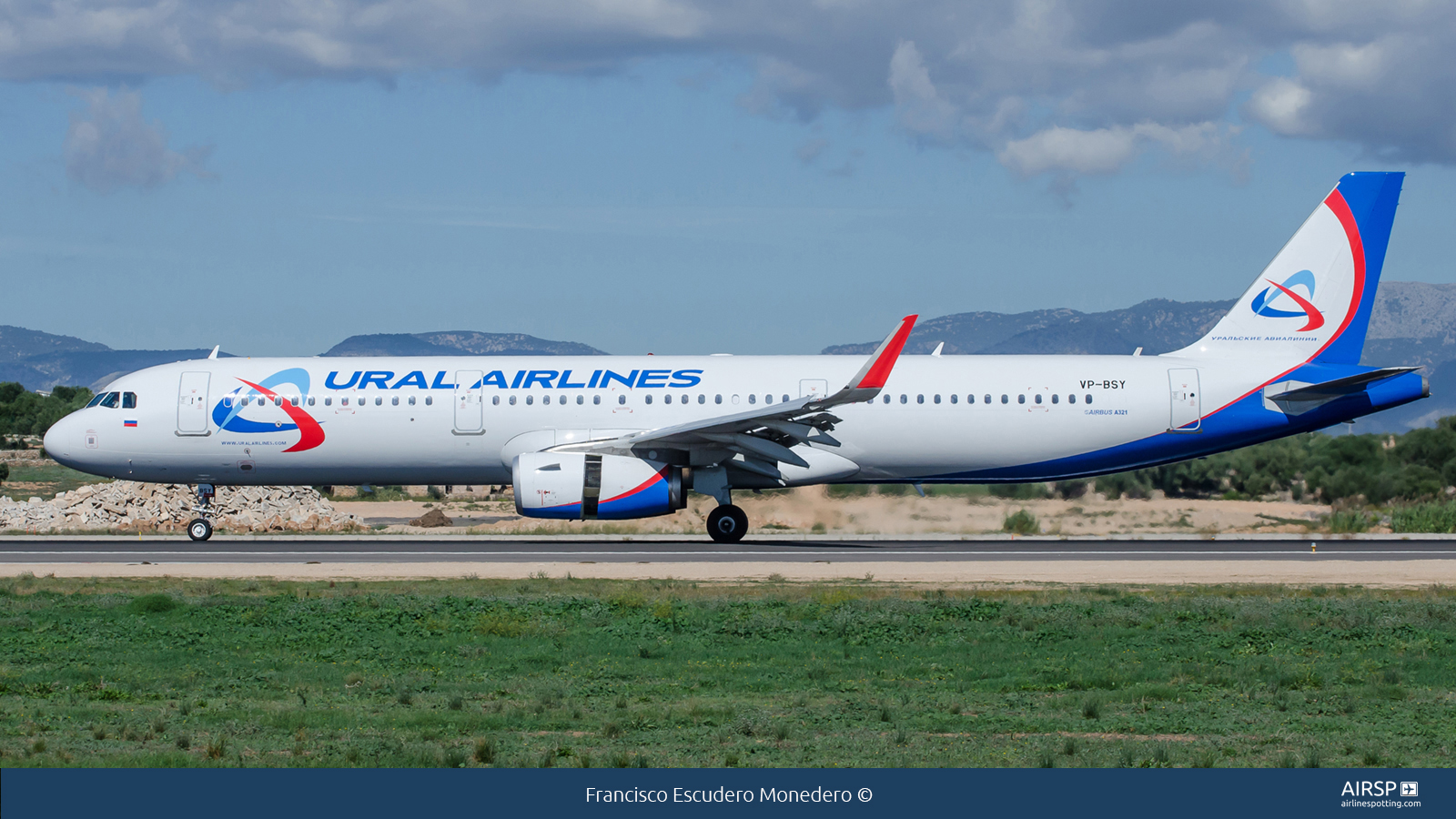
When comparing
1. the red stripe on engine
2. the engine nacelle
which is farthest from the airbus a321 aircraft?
the engine nacelle

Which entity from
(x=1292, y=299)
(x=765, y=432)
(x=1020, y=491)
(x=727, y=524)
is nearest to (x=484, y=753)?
(x=765, y=432)

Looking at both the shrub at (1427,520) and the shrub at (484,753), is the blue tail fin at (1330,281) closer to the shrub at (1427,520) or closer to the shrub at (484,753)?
the shrub at (1427,520)

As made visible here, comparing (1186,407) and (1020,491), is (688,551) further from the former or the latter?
(1020,491)

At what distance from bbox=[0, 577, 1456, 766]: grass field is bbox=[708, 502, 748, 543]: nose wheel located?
7.92 meters

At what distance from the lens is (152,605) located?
1820 centimetres

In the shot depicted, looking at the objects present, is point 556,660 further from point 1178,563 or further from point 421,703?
point 1178,563

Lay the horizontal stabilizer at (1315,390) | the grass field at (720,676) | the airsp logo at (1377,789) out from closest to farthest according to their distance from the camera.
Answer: the airsp logo at (1377,789), the grass field at (720,676), the horizontal stabilizer at (1315,390)

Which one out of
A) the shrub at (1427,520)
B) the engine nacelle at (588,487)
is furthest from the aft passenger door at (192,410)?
the shrub at (1427,520)

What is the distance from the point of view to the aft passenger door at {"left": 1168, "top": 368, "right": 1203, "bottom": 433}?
95.6ft

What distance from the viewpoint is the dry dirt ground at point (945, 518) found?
32.4 metres

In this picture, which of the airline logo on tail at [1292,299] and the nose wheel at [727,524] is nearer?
the nose wheel at [727,524]

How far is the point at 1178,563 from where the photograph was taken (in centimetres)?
2439

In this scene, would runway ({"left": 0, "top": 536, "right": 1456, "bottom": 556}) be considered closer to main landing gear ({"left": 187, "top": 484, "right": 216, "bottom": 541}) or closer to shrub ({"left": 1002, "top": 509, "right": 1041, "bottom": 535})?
main landing gear ({"left": 187, "top": 484, "right": 216, "bottom": 541})

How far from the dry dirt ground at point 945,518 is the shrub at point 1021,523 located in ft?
0.49
